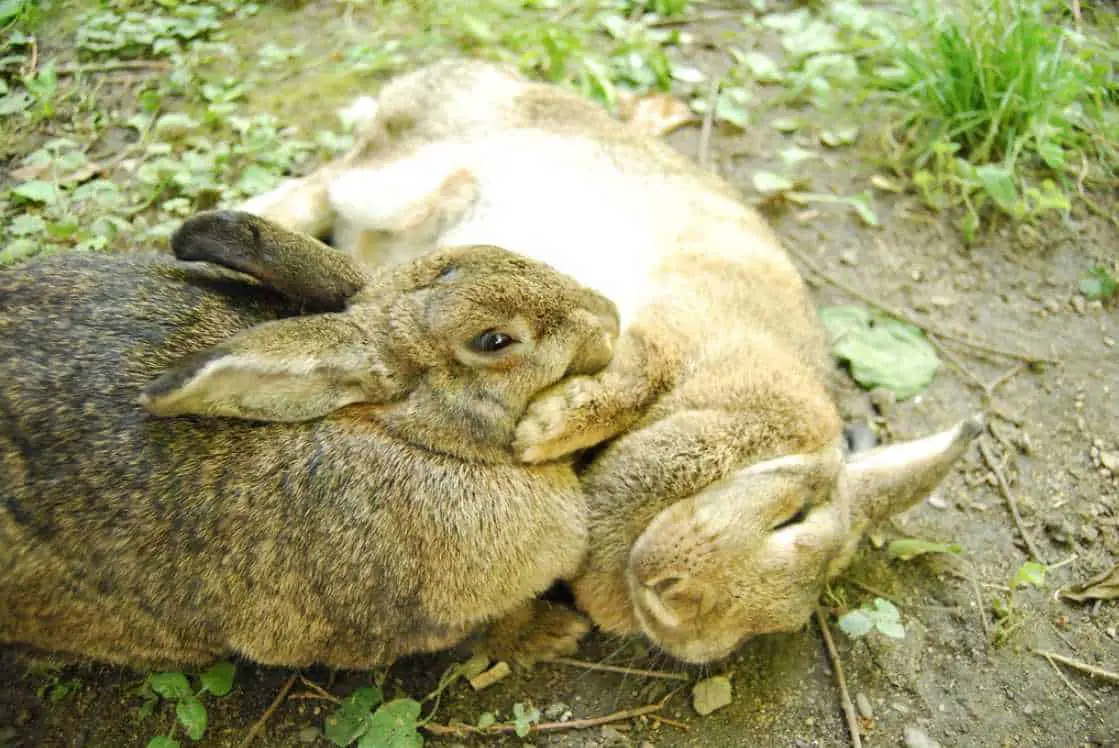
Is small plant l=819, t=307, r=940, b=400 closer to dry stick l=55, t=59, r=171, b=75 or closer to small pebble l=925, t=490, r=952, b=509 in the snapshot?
small pebble l=925, t=490, r=952, b=509

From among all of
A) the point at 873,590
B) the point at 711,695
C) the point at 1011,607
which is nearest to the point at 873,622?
the point at 873,590

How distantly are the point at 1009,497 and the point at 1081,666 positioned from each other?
26.5 inches

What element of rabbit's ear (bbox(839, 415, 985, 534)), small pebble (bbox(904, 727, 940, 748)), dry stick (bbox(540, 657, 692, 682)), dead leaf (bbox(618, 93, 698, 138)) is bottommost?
small pebble (bbox(904, 727, 940, 748))

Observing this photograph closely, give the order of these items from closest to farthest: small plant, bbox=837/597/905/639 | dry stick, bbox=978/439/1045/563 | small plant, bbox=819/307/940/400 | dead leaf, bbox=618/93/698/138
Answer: small plant, bbox=837/597/905/639
dry stick, bbox=978/439/1045/563
small plant, bbox=819/307/940/400
dead leaf, bbox=618/93/698/138

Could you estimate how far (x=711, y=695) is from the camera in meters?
3.08

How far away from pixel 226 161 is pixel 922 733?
12.2 feet

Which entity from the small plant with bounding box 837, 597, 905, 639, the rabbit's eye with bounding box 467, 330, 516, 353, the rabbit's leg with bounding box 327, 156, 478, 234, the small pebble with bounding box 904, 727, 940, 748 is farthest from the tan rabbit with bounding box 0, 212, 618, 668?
the small pebble with bounding box 904, 727, 940, 748

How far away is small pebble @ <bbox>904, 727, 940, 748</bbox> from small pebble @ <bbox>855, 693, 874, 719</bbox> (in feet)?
0.39

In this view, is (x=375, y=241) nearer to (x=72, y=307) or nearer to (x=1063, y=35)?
(x=72, y=307)

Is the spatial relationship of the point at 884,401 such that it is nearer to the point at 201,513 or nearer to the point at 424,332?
the point at 424,332

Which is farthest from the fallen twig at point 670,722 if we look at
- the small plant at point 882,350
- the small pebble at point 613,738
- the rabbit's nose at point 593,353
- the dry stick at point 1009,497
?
the small plant at point 882,350

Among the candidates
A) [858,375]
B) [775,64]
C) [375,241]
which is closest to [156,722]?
[375,241]

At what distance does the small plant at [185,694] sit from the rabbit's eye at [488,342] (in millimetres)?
1272

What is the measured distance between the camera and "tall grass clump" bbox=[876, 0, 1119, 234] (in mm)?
Result: 4633
